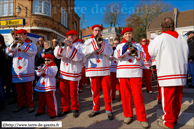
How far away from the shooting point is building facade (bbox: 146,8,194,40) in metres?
24.6

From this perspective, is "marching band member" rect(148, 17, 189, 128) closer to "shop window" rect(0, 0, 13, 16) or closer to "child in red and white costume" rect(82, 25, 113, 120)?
"child in red and white costume" rect(82, 25, 113, 120)

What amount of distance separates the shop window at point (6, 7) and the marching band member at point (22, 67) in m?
14.0

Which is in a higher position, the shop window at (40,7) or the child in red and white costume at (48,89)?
the shop window at (40,7)

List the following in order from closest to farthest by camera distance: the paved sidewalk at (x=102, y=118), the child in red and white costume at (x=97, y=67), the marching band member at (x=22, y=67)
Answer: the paved sidewalk at (x=102, y=118), the child in red and white costume at (x=97, y=67), the marching band member at (x=22, y=67)

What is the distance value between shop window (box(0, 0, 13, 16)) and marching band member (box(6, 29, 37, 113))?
1402 centimetres

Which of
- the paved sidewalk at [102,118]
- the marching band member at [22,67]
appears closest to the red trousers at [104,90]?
the paved sidewalk at [102,118]

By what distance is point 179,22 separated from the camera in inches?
1027

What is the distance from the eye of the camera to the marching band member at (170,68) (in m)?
2.54

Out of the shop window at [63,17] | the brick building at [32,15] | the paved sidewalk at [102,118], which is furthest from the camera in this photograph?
the shop window at [63,17]

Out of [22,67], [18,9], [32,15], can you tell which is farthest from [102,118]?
[18,9]

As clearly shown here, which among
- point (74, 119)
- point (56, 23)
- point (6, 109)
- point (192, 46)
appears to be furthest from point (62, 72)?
point (56, 23)

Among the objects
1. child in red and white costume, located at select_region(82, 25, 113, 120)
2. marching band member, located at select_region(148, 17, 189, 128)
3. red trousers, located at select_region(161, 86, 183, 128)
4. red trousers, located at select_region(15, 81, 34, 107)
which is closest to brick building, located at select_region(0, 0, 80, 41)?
red trousers, located at select_region(15, 81, 34, 107)

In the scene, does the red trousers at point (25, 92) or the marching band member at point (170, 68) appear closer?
the marching band member at point (170, 68)

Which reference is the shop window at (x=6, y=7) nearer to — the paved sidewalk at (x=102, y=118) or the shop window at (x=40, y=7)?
the shop window at (x=40, y=7)
